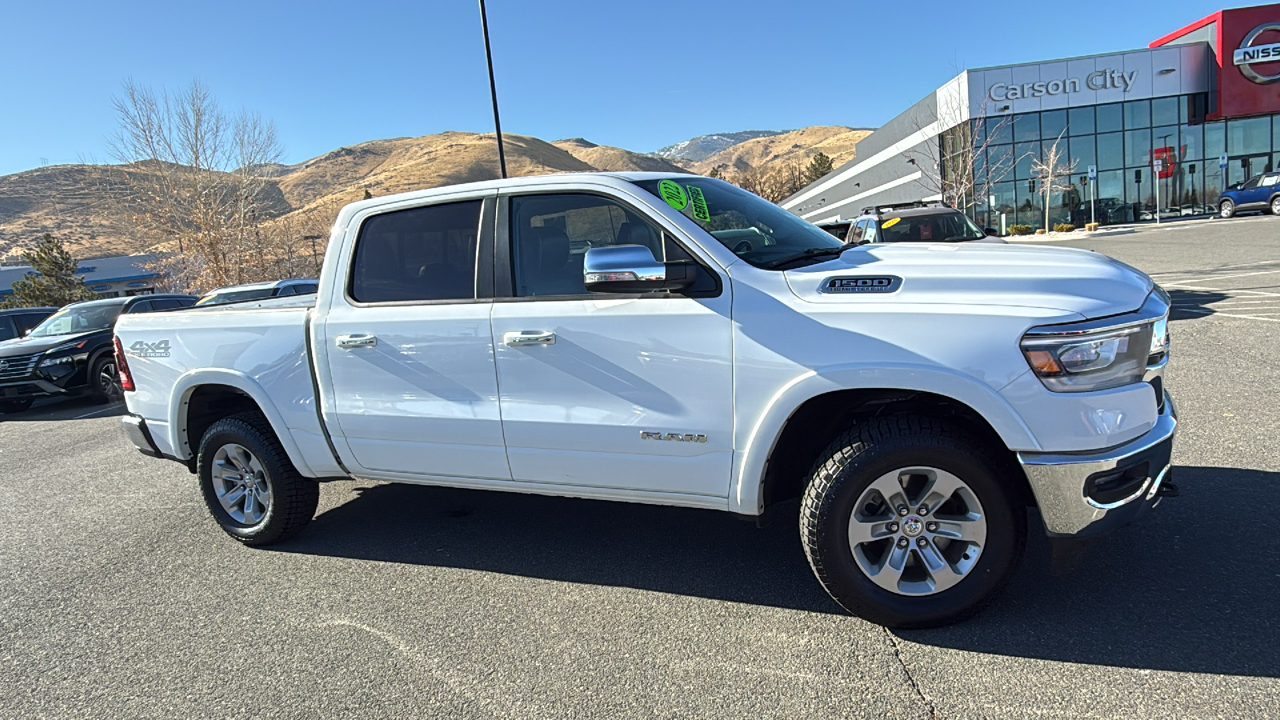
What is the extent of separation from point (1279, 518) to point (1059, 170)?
4220cm

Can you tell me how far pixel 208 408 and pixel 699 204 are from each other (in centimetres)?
342

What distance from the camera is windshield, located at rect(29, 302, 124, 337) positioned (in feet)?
36.9

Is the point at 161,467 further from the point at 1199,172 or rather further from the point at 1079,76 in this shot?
the point at 1199,172

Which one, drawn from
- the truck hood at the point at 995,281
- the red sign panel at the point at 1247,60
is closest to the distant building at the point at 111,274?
the truck hood at the point at 995,281

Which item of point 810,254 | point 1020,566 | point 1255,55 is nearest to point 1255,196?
point 1255,55

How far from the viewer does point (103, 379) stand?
10727mm

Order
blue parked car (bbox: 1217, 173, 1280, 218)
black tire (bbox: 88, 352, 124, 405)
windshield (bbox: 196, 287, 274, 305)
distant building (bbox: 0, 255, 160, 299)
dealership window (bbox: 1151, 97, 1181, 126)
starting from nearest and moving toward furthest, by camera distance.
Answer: black tire (bbox: 88, 352, 124, 405) → windshield (bbox: 196, 287, 274, 305) → blue parked car (bbox: 1217, 173, 1280, 218) → dealership window (bbox: 1151, 97, 1181, 126) → distant building (bbox: 0, 255, 160, 299)

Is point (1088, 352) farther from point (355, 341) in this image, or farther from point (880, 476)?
point (355, 341)

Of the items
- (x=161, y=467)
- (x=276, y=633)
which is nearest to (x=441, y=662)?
(x=276, y=633)

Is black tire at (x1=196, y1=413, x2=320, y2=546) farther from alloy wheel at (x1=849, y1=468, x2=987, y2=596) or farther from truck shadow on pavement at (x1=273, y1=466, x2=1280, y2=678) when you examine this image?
alloy wheel at (x1=849, y1=468, x2=987, y2=596)

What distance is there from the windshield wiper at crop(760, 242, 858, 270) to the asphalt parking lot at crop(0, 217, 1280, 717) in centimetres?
148

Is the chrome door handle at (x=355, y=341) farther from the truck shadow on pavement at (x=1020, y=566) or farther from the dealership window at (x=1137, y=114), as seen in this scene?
the dealership window at (x=1137, y=114)

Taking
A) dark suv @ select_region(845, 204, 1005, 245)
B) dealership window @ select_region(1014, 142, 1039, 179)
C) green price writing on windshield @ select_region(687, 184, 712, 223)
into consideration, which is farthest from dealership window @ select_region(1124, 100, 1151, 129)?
green price writing on windshield @ select_region(687, 184, 712, 223)

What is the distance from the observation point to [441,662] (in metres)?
2.97
